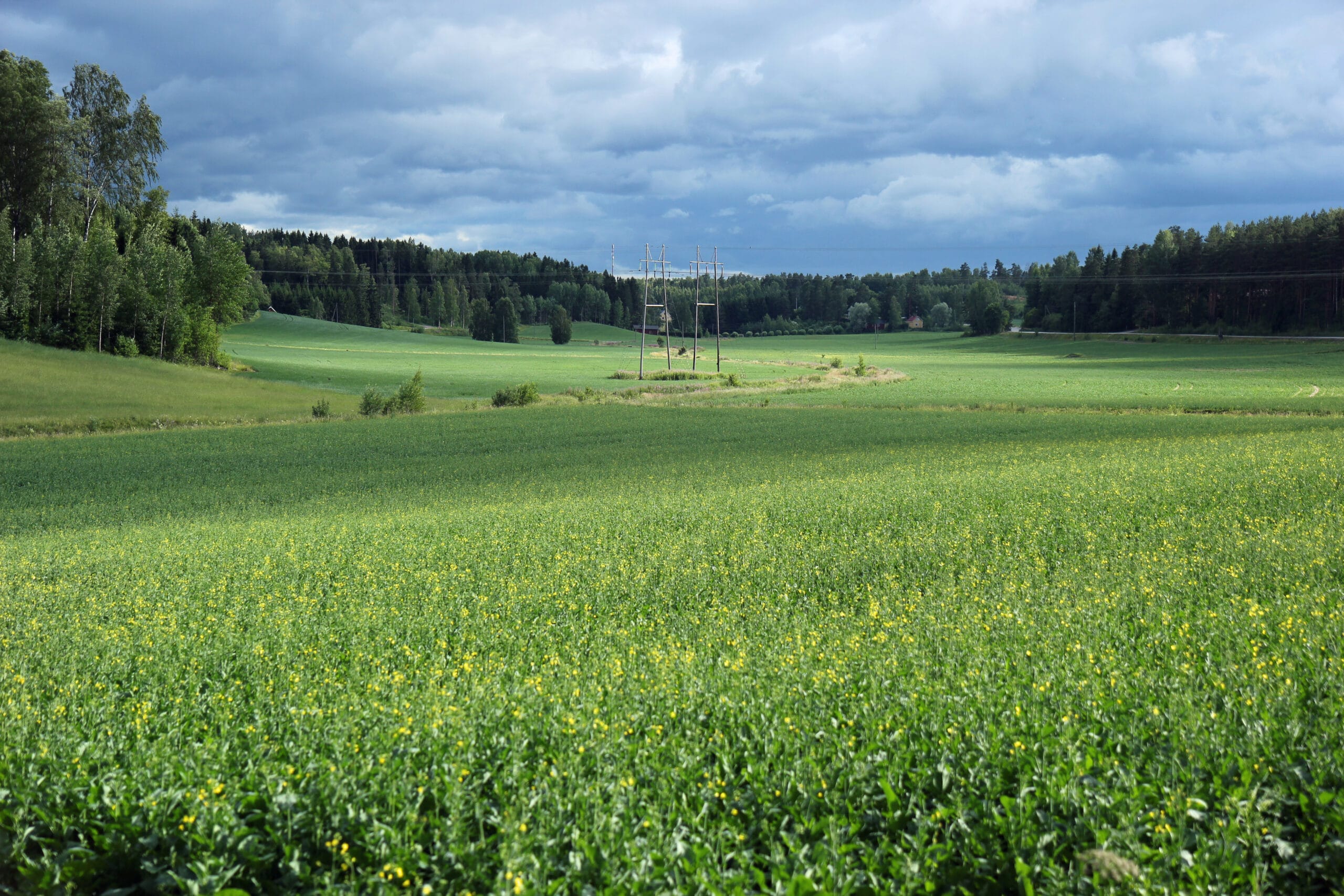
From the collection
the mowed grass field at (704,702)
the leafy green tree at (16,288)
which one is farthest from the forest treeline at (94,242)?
the mowed grass field at (704,702)

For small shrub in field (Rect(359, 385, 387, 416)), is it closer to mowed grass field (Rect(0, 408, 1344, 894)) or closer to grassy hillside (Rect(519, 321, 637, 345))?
mowed grass field (Rect(0, 408, 1344, 894))

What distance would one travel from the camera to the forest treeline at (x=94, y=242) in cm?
7088

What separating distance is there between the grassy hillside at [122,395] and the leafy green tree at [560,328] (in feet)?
329

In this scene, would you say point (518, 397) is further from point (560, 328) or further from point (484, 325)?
point (560, 328)

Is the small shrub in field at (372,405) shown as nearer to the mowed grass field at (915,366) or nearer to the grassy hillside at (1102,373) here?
the mowed grass field at (915,366)

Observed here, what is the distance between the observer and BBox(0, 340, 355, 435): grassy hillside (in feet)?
165

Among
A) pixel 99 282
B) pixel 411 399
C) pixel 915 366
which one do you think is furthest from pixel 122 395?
pixel 915 366

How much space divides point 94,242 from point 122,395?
75.7 ft

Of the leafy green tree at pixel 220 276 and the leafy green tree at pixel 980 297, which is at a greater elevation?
the leafy green tree at pixel 980 297

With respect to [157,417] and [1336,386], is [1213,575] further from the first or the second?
[1336,386]

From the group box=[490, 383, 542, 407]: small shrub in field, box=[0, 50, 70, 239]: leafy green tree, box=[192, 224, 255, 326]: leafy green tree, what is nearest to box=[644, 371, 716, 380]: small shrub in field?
box=[490, 383, 542, 407]: small shrub in field

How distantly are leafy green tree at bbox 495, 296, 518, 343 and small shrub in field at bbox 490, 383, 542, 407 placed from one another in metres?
105

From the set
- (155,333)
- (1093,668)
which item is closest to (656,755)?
(1093,668)

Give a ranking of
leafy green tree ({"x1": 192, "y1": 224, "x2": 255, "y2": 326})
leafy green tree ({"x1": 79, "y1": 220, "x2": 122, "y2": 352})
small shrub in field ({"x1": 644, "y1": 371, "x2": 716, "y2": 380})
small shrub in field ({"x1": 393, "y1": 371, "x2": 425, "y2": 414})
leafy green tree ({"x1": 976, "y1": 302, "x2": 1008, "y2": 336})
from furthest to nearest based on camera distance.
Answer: leafy green tree ({"x1": 976, "y1": 302, "x2": 1008, "y2": 336}) < small shrub in field ({"x1": 644, "y1": 371, "x2": 716, "y2": 380}) < leafy green tree ({"x1": 192, "y1": 224, "x2": 255, "y2": 326}) < leafy green tree ({"x1": 79, "y1": 220, "x2": 122, "y2": 352}) < small shrub in field ({"x1": 393, "y1": 371, "x2": 425, "y2": 414})
